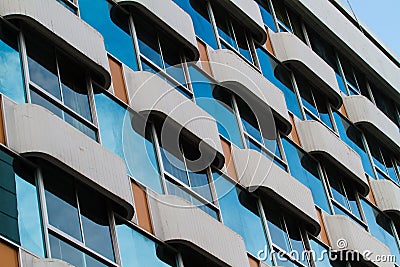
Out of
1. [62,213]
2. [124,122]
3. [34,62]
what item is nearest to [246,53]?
A: [124,122]

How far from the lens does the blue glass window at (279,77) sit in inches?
832

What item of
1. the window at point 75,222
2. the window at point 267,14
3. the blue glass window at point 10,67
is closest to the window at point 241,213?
the window at point 75,222

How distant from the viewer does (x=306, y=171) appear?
2036 centimetres

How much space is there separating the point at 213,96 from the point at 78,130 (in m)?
4.91

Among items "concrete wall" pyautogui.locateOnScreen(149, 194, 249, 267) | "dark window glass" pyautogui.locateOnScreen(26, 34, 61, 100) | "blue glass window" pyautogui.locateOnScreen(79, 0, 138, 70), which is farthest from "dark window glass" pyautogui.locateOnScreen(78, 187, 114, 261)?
"blue glass window" pyautogui.locateOnScreen(79, 0, 138, 70)

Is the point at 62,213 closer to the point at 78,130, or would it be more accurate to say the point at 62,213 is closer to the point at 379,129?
the point at 78,130

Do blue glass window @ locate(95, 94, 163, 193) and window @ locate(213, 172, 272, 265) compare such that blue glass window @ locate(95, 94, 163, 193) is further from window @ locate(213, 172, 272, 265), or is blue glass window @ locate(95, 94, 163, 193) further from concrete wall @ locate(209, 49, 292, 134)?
concrete wall @ locate(209, 49, 292, 134)

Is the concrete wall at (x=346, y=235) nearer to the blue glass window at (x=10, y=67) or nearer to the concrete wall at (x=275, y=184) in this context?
the concrete wall at (x=275, y=184)

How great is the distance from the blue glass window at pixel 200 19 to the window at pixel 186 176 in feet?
11.0

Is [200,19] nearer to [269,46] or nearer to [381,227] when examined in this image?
[269,46]

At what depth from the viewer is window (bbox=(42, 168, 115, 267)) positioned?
1301 cm

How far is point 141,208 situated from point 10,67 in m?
2.67

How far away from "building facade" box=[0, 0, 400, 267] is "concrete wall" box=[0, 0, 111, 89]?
2 centimetres

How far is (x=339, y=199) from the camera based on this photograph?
69.0ft
